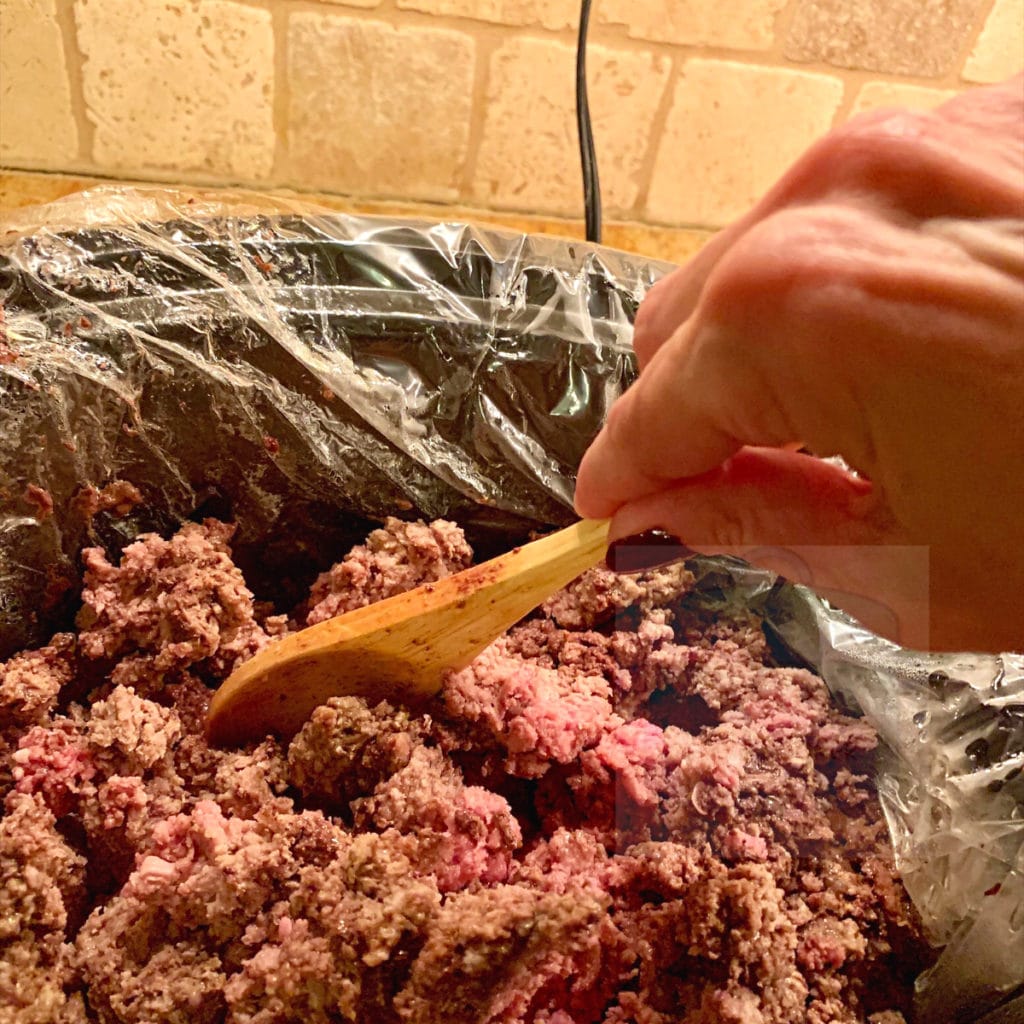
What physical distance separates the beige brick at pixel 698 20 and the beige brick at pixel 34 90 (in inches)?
29.5

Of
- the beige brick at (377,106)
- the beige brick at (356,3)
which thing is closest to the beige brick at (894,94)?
the beige brick at (377,106)

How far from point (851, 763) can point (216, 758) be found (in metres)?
0.53

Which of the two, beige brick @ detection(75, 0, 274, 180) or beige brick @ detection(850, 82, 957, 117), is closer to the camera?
beige brick @ detection(75, 0, 274, 180)

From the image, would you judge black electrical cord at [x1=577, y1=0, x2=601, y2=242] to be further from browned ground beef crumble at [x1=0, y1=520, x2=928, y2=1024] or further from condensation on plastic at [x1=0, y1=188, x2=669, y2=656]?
browned ground beef crumble at [x1=0, y1=520, x2=928, y2=1024]

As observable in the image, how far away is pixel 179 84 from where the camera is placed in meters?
1.20

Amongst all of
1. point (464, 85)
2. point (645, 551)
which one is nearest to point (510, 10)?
point (464, 85)

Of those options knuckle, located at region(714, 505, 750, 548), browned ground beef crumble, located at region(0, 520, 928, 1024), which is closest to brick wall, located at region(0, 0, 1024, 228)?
browned ground beef crumble, located at region(0, 520, 928, 1024)

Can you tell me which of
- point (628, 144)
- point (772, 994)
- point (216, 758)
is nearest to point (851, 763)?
point (772, 994)

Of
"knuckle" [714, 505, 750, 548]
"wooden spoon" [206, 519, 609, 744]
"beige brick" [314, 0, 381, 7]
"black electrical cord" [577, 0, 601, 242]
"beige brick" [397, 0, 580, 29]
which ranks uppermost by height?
"beige brick" [397, 0, 580, 29]

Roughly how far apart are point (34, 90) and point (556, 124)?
0.74 meters

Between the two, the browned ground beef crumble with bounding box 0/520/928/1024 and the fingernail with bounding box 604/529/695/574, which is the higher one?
the fingernail with bounding box 604/529/695/574

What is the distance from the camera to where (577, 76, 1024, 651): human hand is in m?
0.30

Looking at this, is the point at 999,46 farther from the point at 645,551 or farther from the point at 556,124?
the point at 645,551

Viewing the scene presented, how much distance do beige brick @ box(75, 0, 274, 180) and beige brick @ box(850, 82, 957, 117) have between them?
89cm
